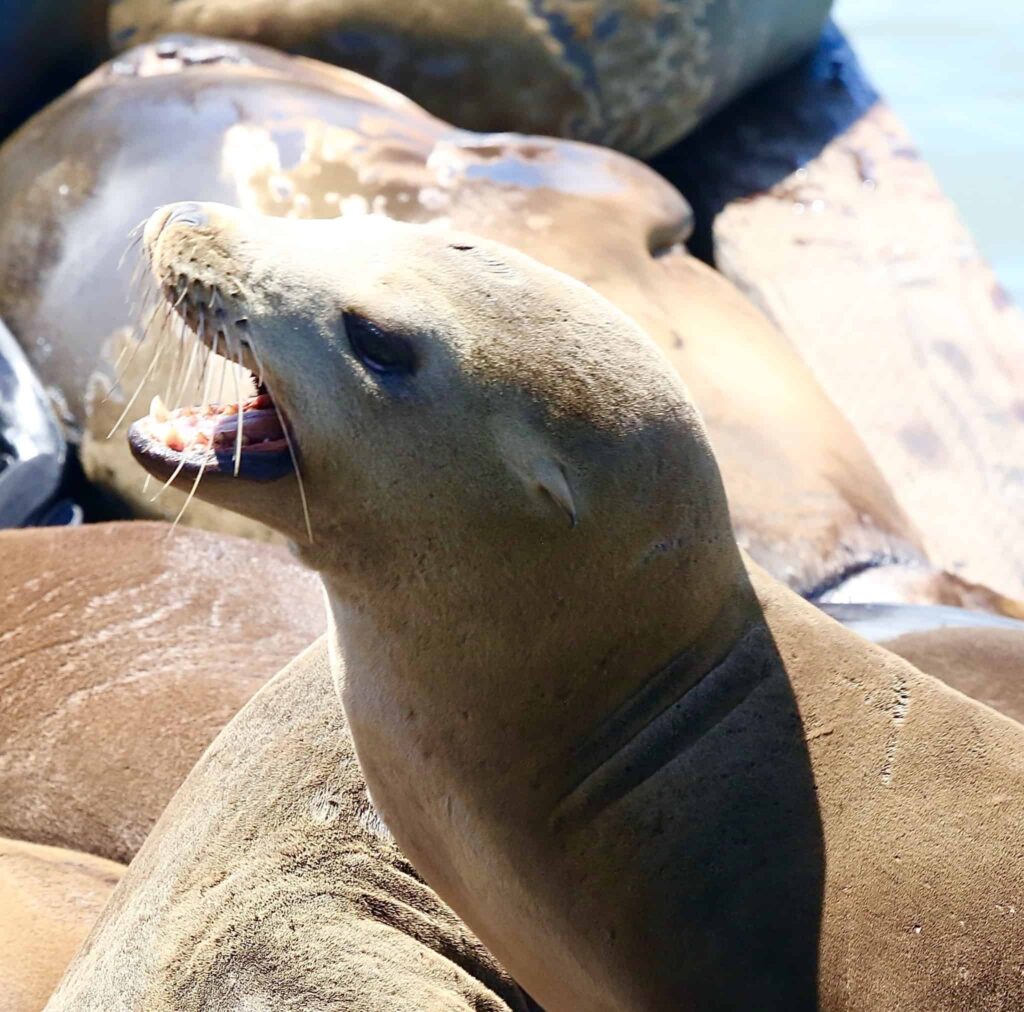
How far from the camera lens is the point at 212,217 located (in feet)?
6.36

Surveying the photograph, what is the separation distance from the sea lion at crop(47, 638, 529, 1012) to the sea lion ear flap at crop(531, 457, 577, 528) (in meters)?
0.56

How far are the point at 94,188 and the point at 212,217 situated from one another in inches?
86.0

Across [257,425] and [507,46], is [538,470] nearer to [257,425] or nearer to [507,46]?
[257,425]

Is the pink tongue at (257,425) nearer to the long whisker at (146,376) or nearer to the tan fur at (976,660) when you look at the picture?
the long whisker at (146,376)

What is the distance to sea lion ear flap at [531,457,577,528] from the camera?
1.86 metres

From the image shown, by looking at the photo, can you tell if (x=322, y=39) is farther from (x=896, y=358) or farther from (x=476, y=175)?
(x=896, y=358)

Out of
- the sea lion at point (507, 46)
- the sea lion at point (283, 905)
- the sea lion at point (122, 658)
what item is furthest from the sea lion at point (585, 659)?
the sea lion at point (507, 46)

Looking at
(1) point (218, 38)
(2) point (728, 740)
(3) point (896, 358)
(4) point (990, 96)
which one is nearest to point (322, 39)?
(1) point (218, 38)

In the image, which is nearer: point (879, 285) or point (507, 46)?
point (507, 46)

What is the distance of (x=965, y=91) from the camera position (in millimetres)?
10141

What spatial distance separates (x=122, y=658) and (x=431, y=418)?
1.21 meters

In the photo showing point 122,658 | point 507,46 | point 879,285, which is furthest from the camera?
point 879,285

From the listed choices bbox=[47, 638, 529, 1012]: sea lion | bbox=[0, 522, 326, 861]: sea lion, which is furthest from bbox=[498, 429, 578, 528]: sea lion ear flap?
bbox=[0, 522, 326, 861]: sea lion

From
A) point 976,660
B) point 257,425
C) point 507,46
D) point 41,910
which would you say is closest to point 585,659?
point 257,425
